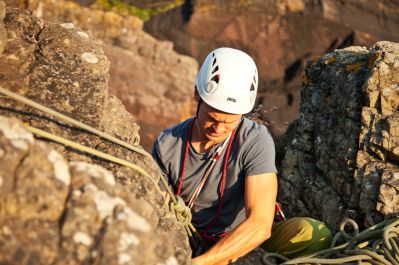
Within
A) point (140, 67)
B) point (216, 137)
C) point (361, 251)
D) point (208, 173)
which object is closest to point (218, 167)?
point (208, 173)

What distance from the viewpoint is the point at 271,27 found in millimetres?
25125

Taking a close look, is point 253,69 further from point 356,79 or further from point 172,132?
point 356,79

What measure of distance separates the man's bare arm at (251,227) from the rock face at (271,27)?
1978 centimetres

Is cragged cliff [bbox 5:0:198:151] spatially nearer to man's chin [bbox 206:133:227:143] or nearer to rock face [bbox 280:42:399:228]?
rock face [bbox 280:42:399:228]

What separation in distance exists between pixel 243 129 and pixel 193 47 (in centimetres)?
2002

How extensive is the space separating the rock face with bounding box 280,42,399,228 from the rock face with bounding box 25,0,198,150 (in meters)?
14.4

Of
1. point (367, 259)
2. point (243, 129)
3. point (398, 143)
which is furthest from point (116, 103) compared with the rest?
point (398, 143)

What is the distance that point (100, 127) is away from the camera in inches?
176

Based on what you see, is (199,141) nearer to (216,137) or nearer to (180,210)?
(216,137)

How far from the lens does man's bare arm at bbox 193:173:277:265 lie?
4.84 m

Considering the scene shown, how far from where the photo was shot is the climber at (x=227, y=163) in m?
5.21

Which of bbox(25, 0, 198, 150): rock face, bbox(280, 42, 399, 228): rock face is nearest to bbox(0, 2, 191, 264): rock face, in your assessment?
bbox(280, 42, 399, 228): rock face

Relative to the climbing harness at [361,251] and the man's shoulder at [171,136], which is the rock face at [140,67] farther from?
the climbing harness at [361,251]

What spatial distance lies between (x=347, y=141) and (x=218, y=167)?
226 centimetres
